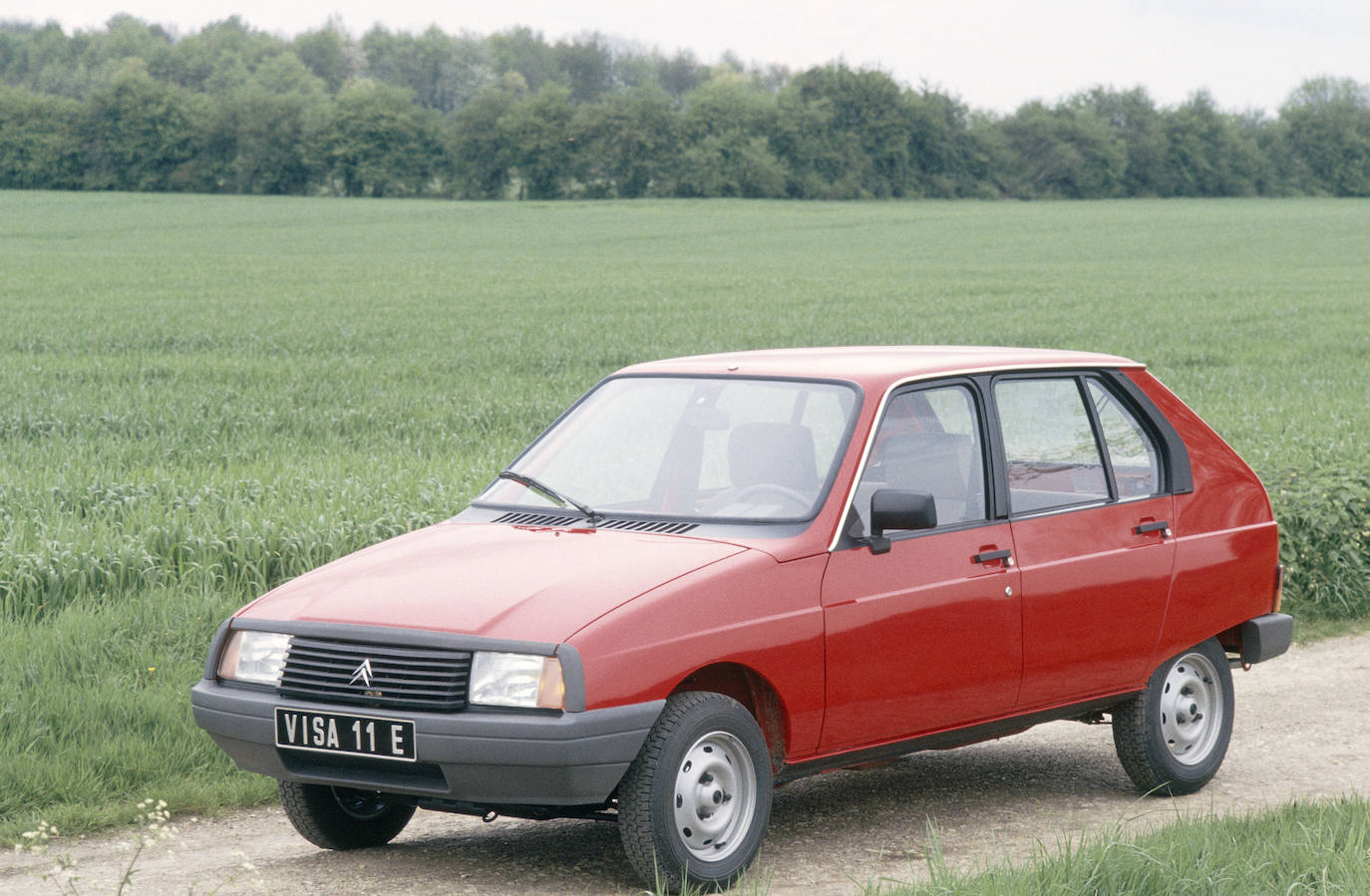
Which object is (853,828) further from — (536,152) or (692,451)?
(536,152)

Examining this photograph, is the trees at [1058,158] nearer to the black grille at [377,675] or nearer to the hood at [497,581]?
the hood at [497,581]

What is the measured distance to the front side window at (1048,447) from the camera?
6.21m

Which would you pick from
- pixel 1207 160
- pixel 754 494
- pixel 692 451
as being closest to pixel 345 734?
pixel 754 494

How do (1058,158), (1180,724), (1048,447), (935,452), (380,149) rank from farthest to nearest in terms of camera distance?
(1058,158) → (380,149) → (1180,724) → (1048,447) → (935,452)

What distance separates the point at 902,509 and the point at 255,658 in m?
2.06

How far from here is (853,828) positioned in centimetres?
587

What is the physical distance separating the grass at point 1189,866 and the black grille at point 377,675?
4.29 feet

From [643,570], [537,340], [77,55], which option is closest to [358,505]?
[643,570]

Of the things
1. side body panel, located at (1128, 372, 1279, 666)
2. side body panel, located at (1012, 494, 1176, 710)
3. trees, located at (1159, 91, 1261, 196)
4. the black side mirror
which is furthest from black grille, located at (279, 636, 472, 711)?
trees, located at (1159, 91, 1261, 196)

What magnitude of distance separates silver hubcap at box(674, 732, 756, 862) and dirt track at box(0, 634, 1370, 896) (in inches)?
9.7

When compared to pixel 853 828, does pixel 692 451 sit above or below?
above

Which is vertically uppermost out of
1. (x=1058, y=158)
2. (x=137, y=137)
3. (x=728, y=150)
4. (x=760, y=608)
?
(x=1058, y=158)

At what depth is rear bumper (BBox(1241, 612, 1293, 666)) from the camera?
6941 millimetres

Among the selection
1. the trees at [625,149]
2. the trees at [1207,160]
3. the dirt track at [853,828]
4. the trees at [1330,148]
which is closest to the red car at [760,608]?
the dirt track at [853,828]
